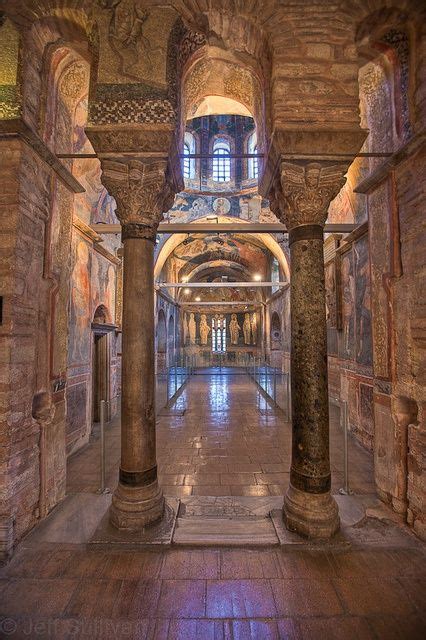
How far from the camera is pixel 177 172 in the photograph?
3932mm

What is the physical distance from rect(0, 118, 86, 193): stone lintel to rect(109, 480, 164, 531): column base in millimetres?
3873

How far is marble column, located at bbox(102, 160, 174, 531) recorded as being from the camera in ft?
11.3

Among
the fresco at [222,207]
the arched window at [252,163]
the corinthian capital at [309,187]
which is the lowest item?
the corinthian capital at [309,187]

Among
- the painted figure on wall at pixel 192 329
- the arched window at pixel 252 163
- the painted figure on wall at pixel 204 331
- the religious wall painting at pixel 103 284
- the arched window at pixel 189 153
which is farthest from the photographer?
the painted figure on wall at pixel 204 331

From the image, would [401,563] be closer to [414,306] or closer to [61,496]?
[414,306]

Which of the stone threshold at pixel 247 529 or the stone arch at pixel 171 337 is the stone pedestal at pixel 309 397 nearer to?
the stone threshold at pixel 247 529

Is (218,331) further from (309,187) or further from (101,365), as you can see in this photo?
(309,187)

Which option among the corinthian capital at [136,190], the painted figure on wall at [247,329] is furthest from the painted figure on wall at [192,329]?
the corinthian capital at [136,190]

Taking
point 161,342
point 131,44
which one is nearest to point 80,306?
point 131,44

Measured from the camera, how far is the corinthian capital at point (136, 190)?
11.4 feet

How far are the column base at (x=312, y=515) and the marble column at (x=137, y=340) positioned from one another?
145cm

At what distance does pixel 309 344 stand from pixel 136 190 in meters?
2.59

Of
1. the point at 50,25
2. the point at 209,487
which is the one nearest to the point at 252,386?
the point at 209,487

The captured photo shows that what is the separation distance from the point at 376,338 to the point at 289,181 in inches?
91.4
